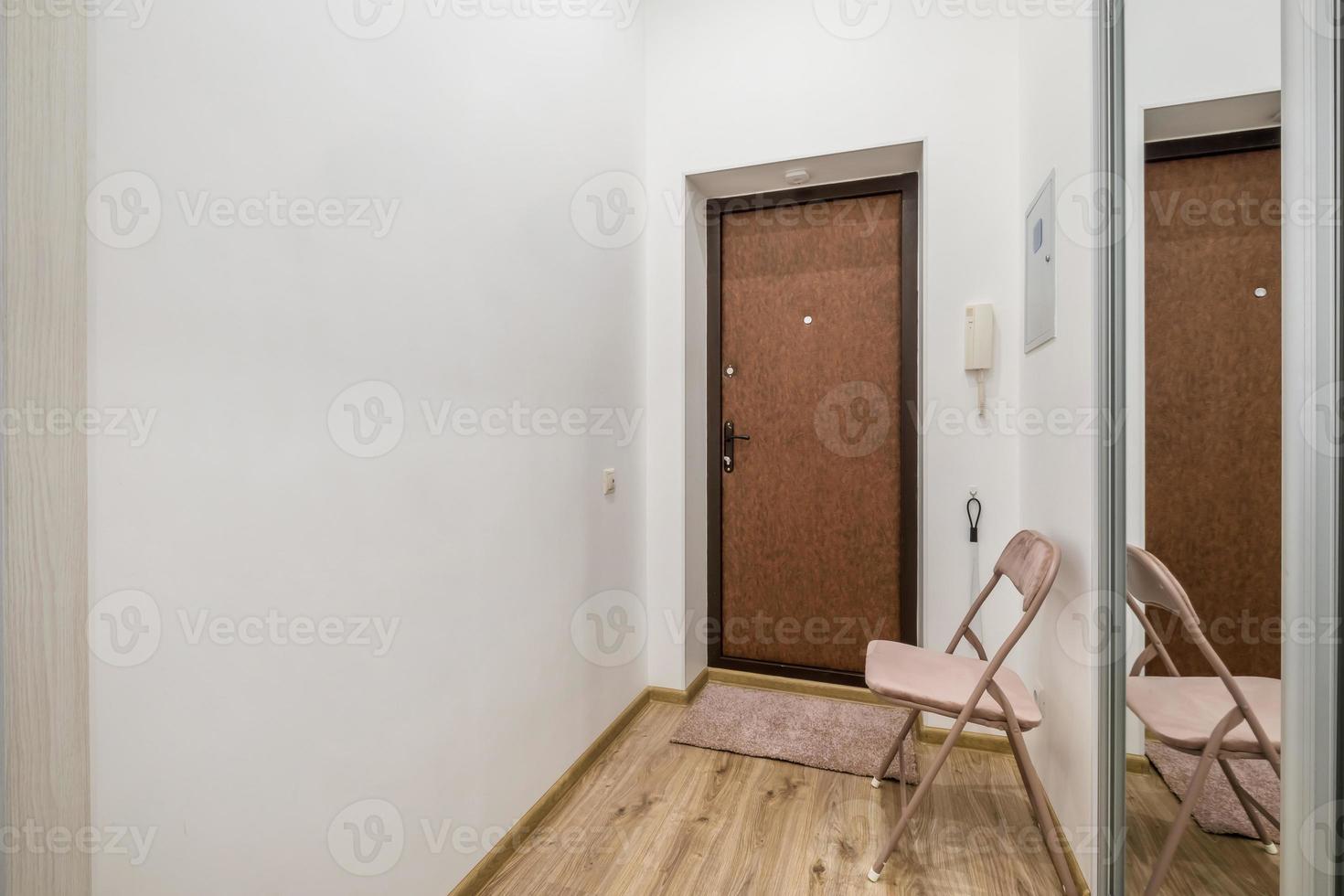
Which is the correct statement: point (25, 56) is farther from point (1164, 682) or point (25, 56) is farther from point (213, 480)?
point (1164, 682)

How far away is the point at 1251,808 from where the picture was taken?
812mm

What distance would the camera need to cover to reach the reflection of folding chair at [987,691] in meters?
1.51

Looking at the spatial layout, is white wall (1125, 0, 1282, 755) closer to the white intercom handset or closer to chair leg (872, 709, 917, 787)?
chair leg (872, 709, 917, 787)

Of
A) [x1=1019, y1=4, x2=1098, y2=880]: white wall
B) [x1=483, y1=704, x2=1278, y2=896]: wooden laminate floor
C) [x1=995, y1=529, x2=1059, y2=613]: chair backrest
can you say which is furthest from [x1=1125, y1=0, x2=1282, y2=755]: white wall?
[x1=483, y1=704, x2=1278, y2=896]: wooden laminate floor

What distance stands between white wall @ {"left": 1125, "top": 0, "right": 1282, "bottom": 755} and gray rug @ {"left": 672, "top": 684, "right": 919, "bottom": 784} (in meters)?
1.07

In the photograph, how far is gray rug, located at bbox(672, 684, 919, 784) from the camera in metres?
2.11

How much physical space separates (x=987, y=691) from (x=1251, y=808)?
0.77 meters

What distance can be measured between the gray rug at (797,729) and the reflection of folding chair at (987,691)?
0.35 m

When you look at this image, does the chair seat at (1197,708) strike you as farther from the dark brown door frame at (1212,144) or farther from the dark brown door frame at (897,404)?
the dark brown door frame at (897,404)

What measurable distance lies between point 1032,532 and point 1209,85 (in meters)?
1.21

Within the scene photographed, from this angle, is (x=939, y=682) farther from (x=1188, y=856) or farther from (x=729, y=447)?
(x=729, y=447)

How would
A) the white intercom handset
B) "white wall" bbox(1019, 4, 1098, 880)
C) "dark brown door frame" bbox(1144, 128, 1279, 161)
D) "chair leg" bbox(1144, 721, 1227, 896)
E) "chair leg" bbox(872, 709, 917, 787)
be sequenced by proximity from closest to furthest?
"dark brown door frame" bbox(1144, 128, 1279, 161)
"chair leg" bbox(1144, 721, 1227, 896)
"white wall" bbox(1019, 4, 1098, 880)
"chair leg" bbox(872, 709, 917, 787)
the white intercom handset

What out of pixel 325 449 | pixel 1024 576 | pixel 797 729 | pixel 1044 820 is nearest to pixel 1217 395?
pixel 1024 576

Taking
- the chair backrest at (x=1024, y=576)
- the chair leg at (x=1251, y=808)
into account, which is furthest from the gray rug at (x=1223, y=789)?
the chair backrest at (x=1024, y=576)
